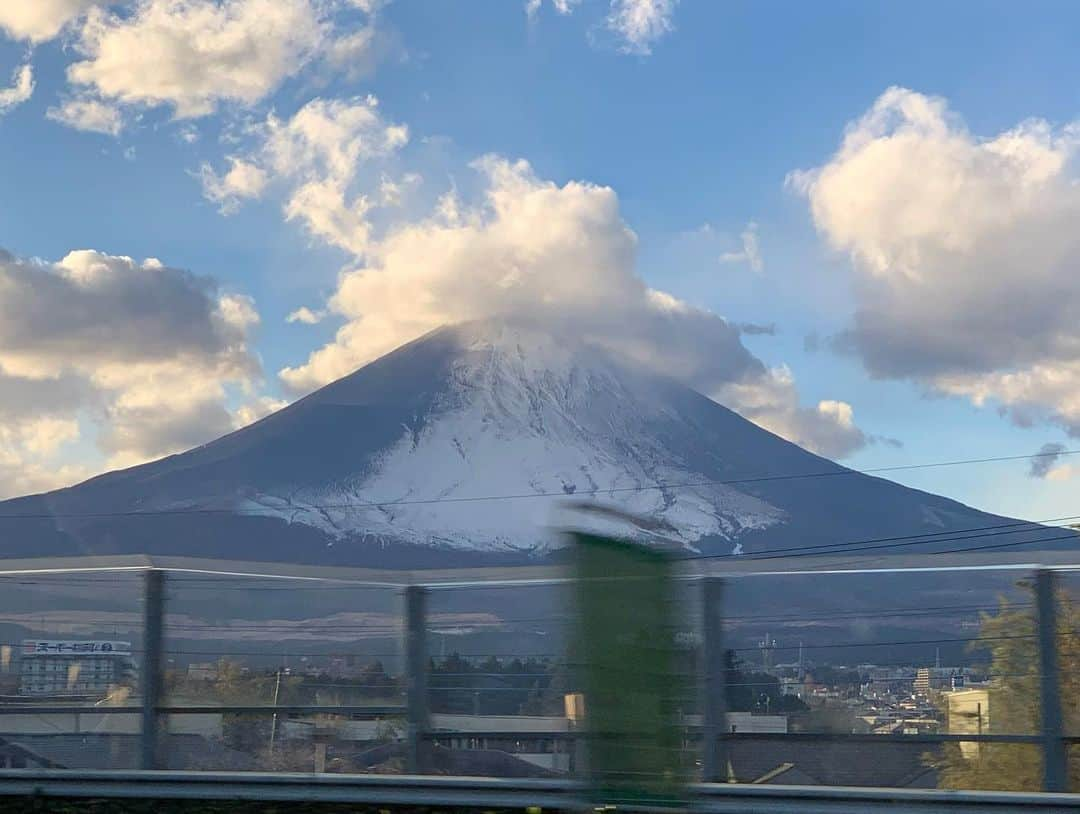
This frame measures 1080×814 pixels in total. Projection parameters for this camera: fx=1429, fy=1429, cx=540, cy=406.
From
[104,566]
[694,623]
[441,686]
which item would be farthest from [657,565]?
[104,566]

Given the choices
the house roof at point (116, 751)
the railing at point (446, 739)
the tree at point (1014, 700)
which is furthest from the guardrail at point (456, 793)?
the tree at point (1014, 700)

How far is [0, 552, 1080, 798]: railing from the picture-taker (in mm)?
6980

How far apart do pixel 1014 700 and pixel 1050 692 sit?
0.18 m

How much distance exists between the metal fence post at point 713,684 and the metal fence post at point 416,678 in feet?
5.28

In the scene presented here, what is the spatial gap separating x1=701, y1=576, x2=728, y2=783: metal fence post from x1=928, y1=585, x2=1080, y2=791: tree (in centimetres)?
106

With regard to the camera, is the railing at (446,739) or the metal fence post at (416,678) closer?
the railing at (446,739)

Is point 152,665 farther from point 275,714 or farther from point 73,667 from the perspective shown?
point 275,714

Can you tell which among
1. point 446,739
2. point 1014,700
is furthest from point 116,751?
point 1014,700

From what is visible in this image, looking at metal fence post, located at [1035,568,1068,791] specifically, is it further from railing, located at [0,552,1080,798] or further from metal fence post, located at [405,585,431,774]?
metal fence post, located at [405,585,431,774]

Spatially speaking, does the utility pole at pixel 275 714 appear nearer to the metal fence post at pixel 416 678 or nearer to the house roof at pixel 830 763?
the metal fence post at pixel 416 678

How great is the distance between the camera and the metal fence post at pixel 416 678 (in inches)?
313

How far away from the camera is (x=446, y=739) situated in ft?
26.2

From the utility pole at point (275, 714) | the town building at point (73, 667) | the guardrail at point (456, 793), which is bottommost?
the guardrail at point (456, 793)

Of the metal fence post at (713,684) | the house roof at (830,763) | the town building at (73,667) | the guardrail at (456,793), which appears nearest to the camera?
the guardrail at (456,793)
